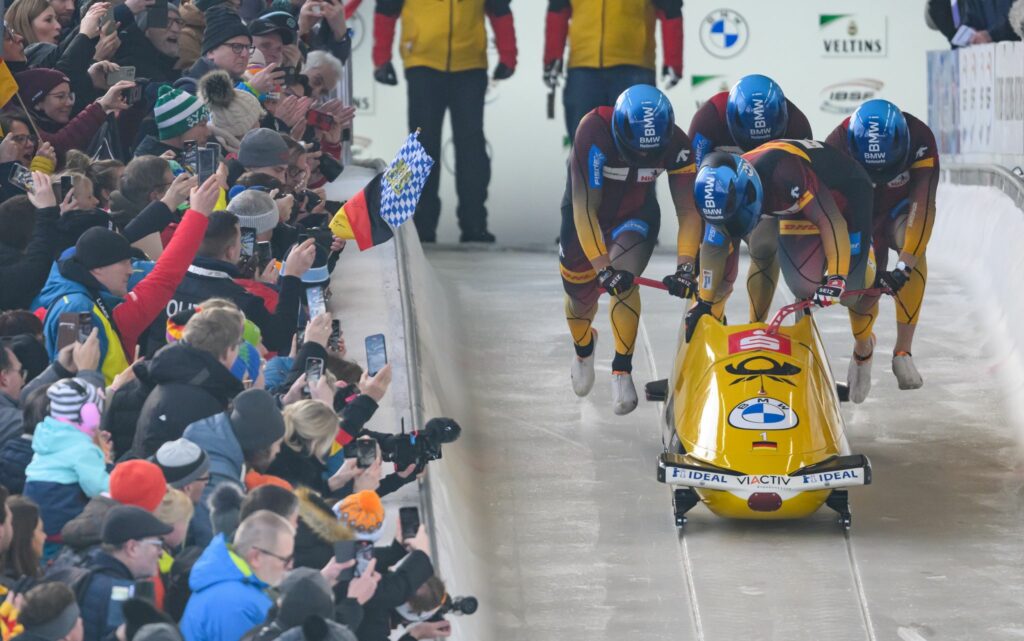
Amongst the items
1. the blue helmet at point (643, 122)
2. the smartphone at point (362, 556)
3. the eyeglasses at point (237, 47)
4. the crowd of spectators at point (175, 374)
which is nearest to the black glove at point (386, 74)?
the crowd of spectators at point (175, 374)

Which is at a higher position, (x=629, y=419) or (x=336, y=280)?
(x=336, y=280)

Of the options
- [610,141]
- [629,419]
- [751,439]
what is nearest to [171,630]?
[751,439]

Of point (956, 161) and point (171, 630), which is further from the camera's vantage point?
point (956, 161)

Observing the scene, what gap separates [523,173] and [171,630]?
9.63 m

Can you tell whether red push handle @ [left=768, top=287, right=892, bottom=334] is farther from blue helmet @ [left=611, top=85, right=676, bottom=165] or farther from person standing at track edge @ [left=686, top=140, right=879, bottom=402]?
blue helmet @ [left=611, top=85, right=676, bottom=165]

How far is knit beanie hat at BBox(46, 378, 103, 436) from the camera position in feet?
14.1

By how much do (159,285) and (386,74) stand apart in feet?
21.5

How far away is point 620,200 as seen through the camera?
7.65 m

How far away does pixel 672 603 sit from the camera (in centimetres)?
611

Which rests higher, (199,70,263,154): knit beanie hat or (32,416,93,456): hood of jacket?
(199,70,263,154): knit beanie hat

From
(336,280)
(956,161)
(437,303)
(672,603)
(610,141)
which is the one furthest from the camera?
(956,161)

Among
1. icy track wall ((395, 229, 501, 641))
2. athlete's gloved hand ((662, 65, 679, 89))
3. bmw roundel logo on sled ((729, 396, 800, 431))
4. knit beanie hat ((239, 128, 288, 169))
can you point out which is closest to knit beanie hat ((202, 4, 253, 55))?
knit beanie hat ((239, 128, 288, 169))

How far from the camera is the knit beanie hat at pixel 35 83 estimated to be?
6789 millimetres

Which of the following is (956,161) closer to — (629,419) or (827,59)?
(827,59)
